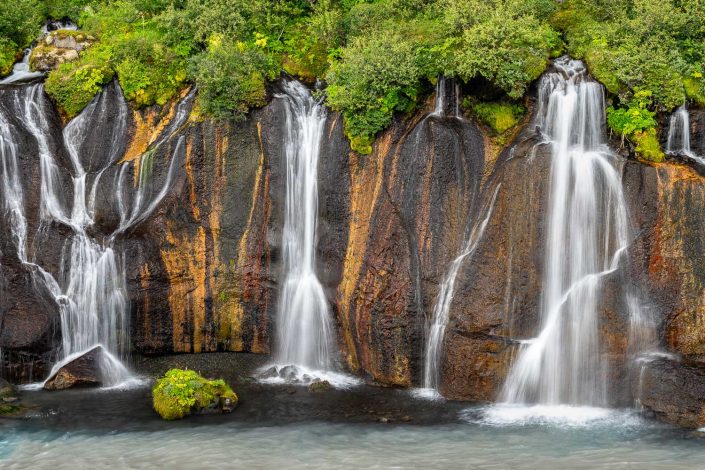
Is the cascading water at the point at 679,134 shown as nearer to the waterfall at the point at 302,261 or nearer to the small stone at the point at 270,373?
the waterfall at the point at 302,261

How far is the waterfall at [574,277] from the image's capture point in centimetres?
1366

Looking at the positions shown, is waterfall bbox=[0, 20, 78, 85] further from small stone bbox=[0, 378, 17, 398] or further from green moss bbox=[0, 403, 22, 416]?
green moss bbox=[0, 403, 22, 416]

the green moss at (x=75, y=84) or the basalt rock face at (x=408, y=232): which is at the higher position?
the green moss at (x=75, y=84)

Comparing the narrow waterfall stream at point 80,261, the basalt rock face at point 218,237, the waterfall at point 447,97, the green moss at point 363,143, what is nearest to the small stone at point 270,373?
the basalt rock face at point 218,237

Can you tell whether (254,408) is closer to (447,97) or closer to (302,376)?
(302,376)

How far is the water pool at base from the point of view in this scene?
11.5 meters

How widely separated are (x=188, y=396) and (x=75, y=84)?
351 inches

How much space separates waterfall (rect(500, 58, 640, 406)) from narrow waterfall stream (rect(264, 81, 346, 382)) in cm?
487

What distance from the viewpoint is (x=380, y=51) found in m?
15.9

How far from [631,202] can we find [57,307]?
13.4 meters

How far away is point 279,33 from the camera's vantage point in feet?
64.1

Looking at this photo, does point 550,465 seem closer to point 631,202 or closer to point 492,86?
point 631,202

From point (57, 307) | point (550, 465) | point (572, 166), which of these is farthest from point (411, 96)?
point (57, 307)

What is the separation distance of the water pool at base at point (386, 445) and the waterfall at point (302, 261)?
3329 mm
